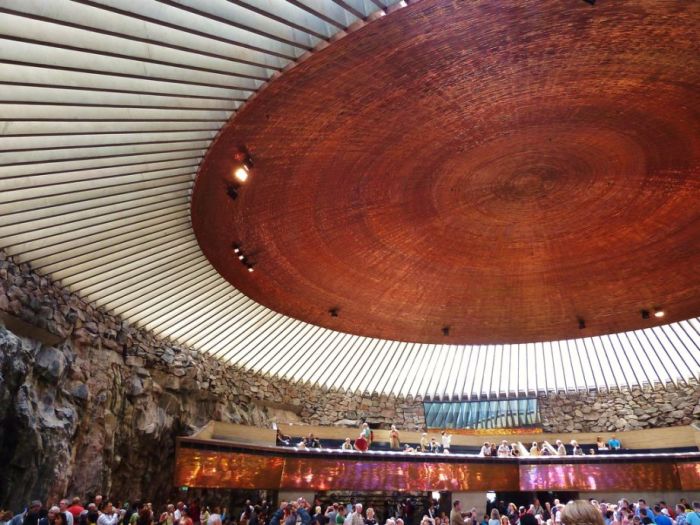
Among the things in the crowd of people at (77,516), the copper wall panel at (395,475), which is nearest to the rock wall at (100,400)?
the crowd of people at (77,516)

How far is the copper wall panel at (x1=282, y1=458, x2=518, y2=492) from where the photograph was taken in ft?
52.1

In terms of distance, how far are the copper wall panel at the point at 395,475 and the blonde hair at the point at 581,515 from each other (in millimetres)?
14690

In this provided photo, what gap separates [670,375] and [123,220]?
22267 mm

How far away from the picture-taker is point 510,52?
7523 mm

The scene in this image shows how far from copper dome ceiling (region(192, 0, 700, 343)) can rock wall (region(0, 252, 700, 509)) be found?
12.8 ft

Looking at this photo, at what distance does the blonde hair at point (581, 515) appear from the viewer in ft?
7.32

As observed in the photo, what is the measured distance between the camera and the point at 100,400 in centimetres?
1304

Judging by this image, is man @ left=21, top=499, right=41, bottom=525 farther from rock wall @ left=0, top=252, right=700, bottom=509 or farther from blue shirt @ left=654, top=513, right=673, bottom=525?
blue shirt @ left=654, top=513, right=673, bottom=525

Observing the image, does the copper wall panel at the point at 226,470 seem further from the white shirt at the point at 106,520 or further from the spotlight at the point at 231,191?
the spotlight at the point at 231,191

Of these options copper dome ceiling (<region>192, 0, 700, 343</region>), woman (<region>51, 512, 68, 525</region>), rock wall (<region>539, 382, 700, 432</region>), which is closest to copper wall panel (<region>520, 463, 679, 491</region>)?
copper dome ceiling (<region>192, 0, 700, 343</region>)

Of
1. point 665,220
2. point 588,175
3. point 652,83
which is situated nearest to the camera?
point 652,83

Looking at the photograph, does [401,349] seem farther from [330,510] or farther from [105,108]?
[105,108]

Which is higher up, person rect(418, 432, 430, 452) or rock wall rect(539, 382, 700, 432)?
rock wall rect(539, 382, 700, 432)

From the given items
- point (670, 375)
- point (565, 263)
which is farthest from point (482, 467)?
point (670, 375)
